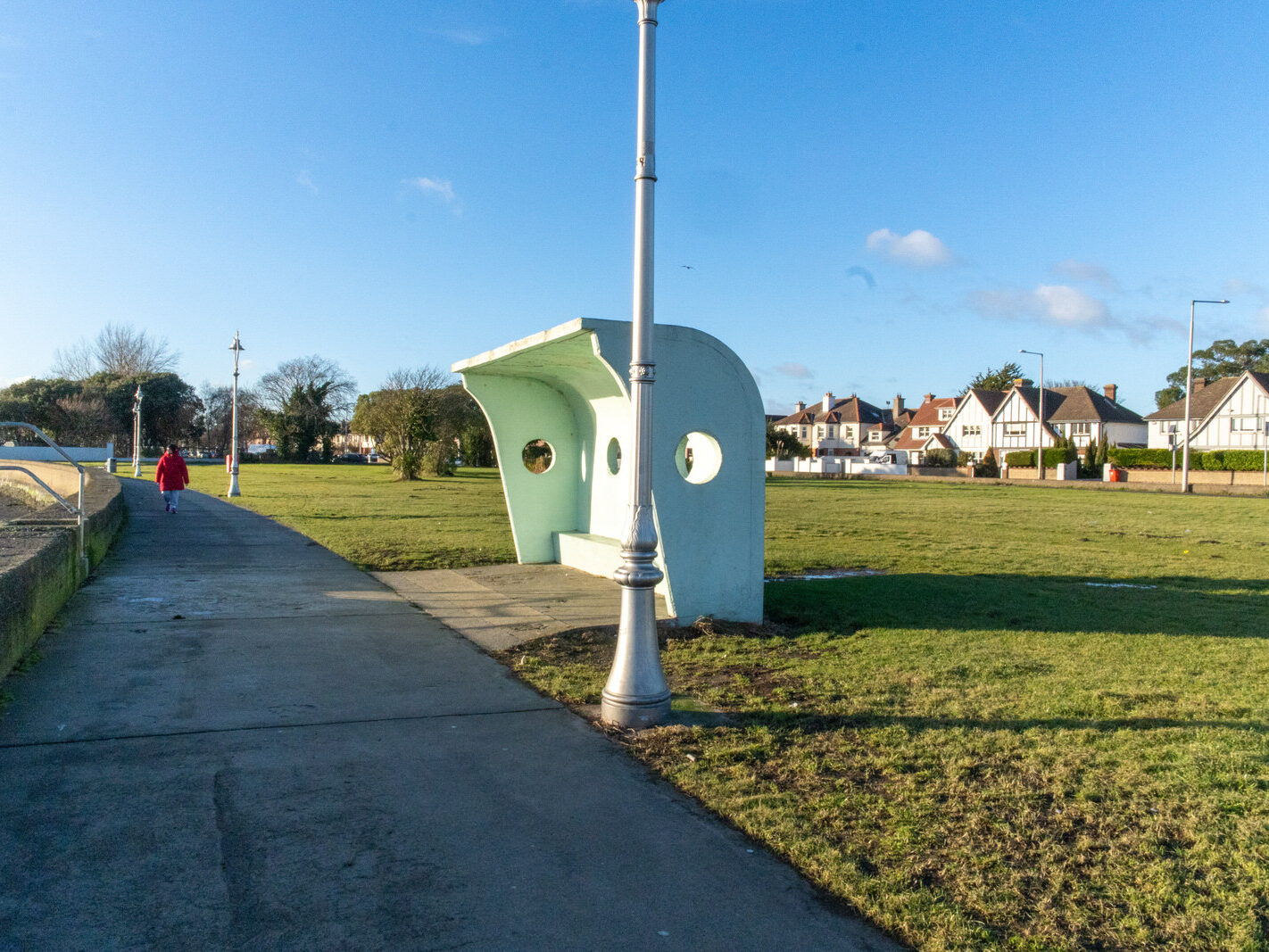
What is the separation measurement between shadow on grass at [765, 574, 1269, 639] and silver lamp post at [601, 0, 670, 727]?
3394 mm

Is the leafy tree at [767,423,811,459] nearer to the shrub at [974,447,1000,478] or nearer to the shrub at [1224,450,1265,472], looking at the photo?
the shrub at [974,447,1000,478]

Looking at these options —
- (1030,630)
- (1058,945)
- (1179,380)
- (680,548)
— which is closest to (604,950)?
(1058,945)

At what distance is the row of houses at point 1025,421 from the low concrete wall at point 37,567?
4894cm

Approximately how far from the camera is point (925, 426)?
96.2 m

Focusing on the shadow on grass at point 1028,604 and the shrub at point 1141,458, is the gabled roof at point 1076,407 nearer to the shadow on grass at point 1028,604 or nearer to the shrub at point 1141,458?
the shrub at point 1141,458

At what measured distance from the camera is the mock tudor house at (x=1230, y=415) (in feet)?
197

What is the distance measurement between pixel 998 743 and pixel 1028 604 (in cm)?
526

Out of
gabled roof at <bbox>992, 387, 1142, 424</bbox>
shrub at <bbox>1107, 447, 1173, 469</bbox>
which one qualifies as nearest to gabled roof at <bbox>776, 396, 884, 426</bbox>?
gabled roof at <bbox>992, 387, 1142, 424</bbox>

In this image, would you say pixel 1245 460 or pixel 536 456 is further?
pixel 1245 460

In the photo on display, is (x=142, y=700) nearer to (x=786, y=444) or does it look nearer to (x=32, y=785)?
(x=32, y=785)

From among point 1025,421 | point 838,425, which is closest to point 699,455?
point 1025,421

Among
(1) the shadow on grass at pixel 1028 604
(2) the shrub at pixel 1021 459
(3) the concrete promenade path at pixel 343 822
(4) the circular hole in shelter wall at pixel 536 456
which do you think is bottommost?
(3) the concrete promenade path at pixel 343 822

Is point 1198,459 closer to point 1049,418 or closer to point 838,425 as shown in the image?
point 1049,418

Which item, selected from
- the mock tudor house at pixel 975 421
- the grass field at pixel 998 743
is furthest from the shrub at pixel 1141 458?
the grass field at pixel 998 743
